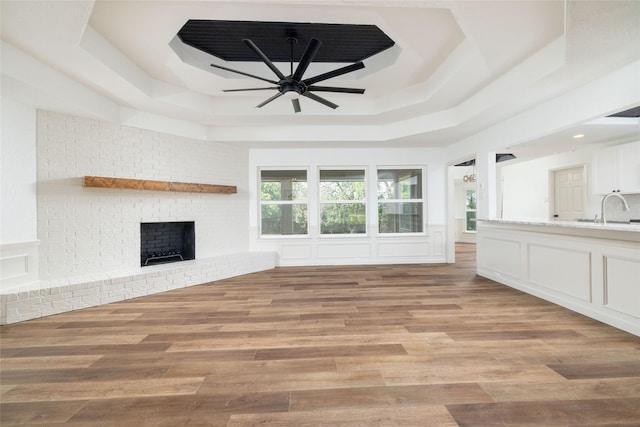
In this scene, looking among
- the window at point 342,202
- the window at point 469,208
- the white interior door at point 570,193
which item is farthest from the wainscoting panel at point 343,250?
the window at point 469,208

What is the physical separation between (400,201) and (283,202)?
2.59m

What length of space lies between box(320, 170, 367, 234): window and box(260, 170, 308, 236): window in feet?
1.44

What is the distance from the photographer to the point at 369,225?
5754 mm

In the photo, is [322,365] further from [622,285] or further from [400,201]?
[400,201]

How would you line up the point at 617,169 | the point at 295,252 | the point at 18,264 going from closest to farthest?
the point at 18,264, the point at 617,169, the point at 295,252

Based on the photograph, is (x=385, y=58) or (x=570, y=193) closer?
(x=385, y=58)

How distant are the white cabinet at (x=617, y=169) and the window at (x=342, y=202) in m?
4.13

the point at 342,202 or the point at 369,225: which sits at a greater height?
the point at 342,202

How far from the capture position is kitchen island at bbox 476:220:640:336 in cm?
241

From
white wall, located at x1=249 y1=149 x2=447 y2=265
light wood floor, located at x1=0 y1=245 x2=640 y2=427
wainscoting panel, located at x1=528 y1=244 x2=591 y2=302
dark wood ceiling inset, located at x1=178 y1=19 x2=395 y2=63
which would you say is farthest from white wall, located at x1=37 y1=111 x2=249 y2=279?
wainscoting panel, located at x1=528 y1=244 x2=591 y2=302

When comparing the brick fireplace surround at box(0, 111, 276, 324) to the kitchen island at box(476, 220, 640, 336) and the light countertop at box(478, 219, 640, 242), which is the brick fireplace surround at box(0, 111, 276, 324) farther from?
the light countertop at box(478, 219, 640, 242)

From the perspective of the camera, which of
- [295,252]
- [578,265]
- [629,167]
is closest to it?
[578,265]

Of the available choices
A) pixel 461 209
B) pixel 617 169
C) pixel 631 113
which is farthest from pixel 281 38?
pixel 461 209

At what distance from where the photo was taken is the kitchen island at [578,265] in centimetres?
241
